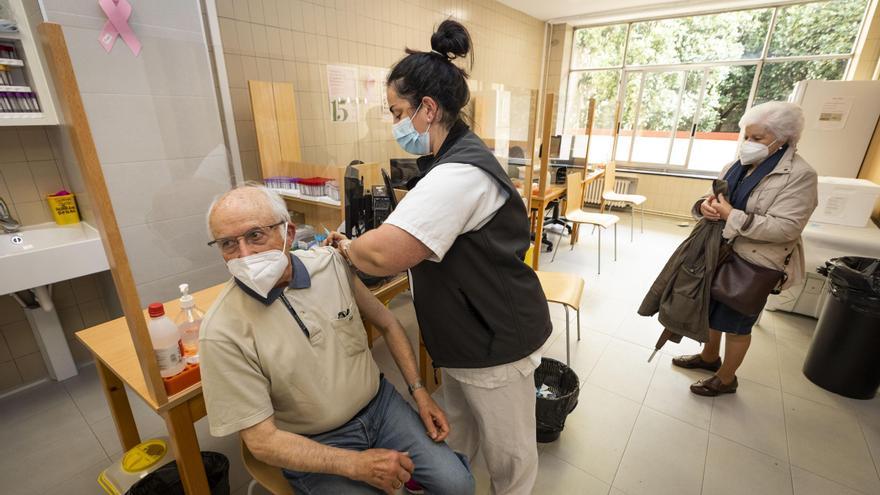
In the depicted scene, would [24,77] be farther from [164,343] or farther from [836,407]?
[836,407]

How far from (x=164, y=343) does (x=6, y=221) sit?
1.65 meters

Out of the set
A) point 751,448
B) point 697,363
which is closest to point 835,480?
point 751,448

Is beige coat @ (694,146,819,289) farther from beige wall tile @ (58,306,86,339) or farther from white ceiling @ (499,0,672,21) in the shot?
white ceiling @ (499,0,672,21)

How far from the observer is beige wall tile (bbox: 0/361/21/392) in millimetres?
2025

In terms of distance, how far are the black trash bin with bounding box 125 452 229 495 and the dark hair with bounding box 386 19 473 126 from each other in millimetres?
1359

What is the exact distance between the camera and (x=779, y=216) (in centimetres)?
157

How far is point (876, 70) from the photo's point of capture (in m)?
3.75

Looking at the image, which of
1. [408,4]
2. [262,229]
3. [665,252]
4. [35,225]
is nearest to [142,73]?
[35,225]

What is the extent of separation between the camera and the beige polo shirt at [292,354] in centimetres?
88

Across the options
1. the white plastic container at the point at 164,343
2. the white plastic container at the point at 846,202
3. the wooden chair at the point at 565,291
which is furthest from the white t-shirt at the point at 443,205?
the white plastic container at the point at 846,202

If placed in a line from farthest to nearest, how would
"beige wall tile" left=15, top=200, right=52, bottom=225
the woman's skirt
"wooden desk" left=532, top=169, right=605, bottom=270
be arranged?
"wooden desk" left=532, top=169, right=605, bottom=270 < "beige wall tile" left=15, top=200, right=52, bottom=225 < the woman's skirt

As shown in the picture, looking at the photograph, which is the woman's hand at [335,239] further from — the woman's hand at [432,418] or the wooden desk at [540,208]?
the wooden desk at [540,208]

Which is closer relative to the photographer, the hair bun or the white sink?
the hair bun

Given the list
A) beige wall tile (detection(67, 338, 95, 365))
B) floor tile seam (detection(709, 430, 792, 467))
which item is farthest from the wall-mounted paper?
beige wall tile (detection(67, 338, 95, 365))
